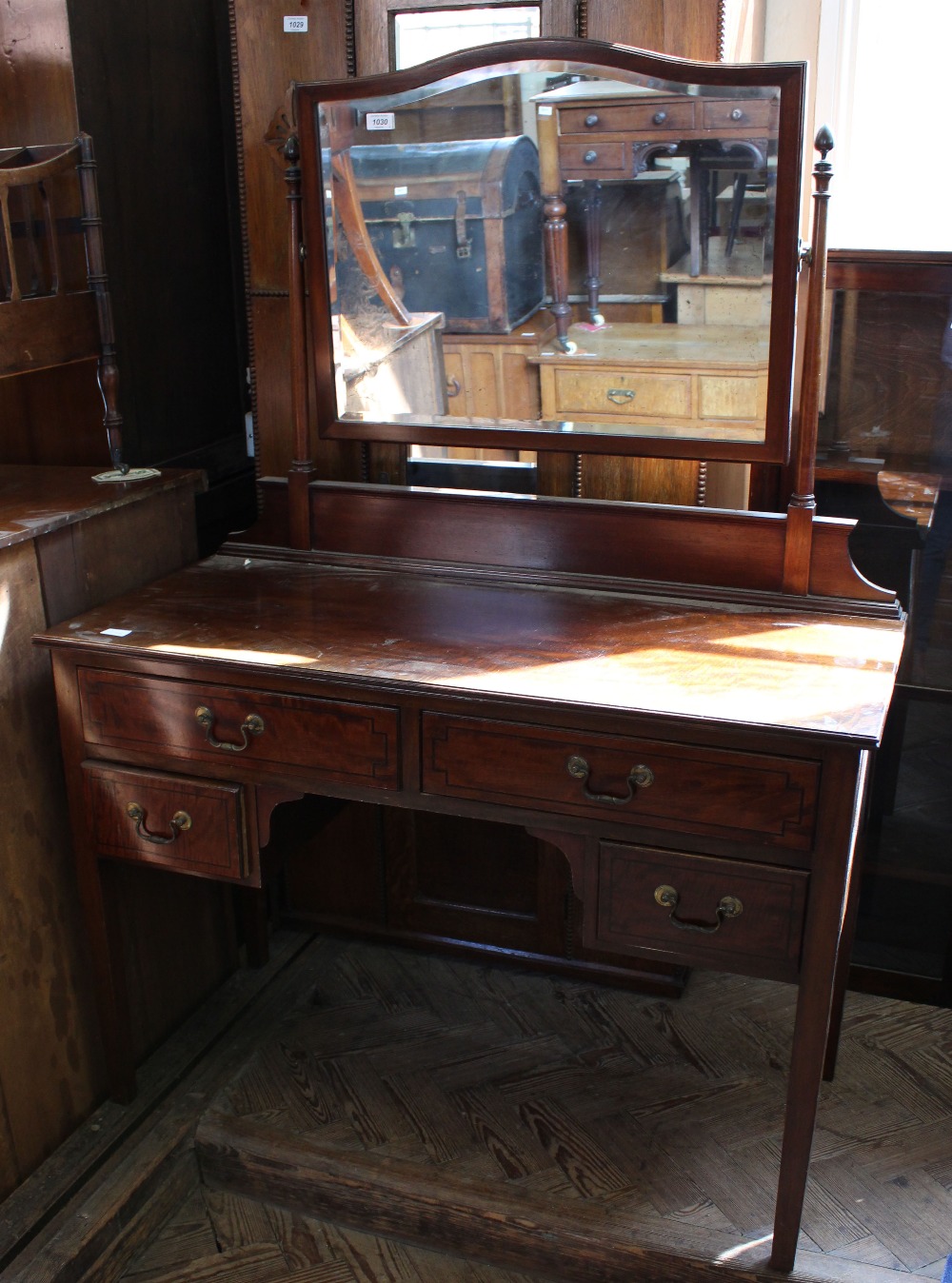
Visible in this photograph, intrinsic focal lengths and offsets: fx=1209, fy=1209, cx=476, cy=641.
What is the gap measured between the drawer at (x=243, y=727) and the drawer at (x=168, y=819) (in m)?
0.05

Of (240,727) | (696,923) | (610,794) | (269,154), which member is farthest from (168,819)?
(269,154)

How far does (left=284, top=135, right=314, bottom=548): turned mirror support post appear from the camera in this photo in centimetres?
217

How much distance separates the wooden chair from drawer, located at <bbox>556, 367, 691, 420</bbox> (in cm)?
85

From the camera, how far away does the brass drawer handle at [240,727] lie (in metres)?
1.91

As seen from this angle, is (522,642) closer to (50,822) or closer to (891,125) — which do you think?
(50,822)

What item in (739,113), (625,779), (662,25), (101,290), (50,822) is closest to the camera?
(625,779)

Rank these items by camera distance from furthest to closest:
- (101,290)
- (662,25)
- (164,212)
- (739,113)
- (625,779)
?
(164,212) → (101,290) → (662,25) → (739,113) → (625,779)

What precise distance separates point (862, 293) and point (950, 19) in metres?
0.48

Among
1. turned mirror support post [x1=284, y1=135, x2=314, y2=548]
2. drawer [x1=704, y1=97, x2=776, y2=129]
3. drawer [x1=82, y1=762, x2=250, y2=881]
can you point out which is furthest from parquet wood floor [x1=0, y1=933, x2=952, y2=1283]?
drawer [x1=704, y1=97, x2=776, y2=129]

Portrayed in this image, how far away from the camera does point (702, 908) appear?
5.82 feet

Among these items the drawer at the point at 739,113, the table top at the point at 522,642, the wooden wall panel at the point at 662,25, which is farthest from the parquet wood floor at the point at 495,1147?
the wooden wall panel at the point at 662,25

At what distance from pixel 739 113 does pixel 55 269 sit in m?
1.21

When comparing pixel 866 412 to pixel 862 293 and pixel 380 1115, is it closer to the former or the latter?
pixel 862 293

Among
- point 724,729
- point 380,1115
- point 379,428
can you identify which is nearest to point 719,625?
point 724,729
